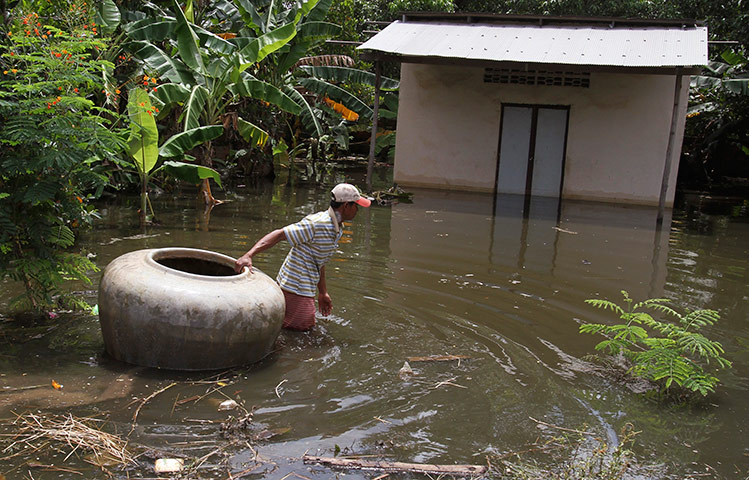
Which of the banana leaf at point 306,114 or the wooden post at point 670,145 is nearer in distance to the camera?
the wooden post at point 670,145

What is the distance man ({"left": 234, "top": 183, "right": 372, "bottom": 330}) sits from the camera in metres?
5.43

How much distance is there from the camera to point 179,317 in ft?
15.1

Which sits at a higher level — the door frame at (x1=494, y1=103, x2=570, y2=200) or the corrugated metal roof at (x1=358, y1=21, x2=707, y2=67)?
the corrugated metal roof at (x1=358, y1=21, x2=707, y2=67)

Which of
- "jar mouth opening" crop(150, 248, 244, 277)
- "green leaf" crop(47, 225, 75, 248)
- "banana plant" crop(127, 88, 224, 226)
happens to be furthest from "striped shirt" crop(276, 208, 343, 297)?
"banana plant" crop(127, 88, 224, 226)

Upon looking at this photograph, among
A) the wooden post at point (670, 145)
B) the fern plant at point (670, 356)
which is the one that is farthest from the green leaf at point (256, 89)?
the fern plant at point (670, 356)

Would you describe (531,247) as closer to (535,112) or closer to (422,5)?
(535,112)

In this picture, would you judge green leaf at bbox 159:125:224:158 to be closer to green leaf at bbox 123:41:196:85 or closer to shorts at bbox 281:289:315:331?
green leaf at bbox 123:41:196:85

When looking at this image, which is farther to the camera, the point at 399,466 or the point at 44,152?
the point at 44,152

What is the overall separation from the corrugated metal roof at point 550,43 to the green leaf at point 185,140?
425cm

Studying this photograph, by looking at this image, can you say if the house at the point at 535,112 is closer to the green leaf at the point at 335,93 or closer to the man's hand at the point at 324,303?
the green leaf at the point at 335,93

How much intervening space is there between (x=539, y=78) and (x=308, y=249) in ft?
39.5

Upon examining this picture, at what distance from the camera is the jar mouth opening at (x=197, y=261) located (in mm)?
5434

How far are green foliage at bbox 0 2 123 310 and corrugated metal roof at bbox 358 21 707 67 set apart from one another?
879cm

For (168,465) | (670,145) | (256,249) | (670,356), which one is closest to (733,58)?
(670,145)
